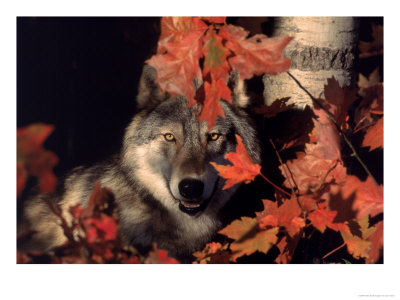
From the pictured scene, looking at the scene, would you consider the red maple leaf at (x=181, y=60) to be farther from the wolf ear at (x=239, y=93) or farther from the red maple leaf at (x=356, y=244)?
the red maple leaf at (x=356, y=244)

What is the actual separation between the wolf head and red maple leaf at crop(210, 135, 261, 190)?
0.08 m

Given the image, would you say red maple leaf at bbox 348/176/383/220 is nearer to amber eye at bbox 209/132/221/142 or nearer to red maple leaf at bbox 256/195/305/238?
red maple leaf at bbox 256/195/305/238

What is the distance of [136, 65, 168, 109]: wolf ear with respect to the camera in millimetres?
2477

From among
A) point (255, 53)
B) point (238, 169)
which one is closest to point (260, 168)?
point (238, 169)

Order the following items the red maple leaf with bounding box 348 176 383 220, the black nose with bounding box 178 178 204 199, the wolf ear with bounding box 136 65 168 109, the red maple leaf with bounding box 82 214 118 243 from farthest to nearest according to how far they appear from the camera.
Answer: the wolf ear with bounding box 136 65 168 109 → the red maple leaf with bounding box 82 214 118 243 → the black nose with bounding box 178 178 204 199 → the red maple leaf with bounding box 348 176 383 220

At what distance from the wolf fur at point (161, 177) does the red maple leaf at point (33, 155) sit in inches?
8.6

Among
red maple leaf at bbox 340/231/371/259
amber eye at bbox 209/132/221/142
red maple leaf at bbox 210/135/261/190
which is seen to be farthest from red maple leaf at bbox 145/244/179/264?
red maple leaf at bbox 340/231/371/259

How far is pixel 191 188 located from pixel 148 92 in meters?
0.70

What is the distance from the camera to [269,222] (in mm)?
2209

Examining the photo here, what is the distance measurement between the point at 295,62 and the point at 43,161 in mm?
1619

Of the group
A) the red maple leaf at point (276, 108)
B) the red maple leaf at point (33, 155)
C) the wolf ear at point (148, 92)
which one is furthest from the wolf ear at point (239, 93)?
the red maple leaf at point (33, 155)

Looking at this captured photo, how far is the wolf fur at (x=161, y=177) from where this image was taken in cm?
243
